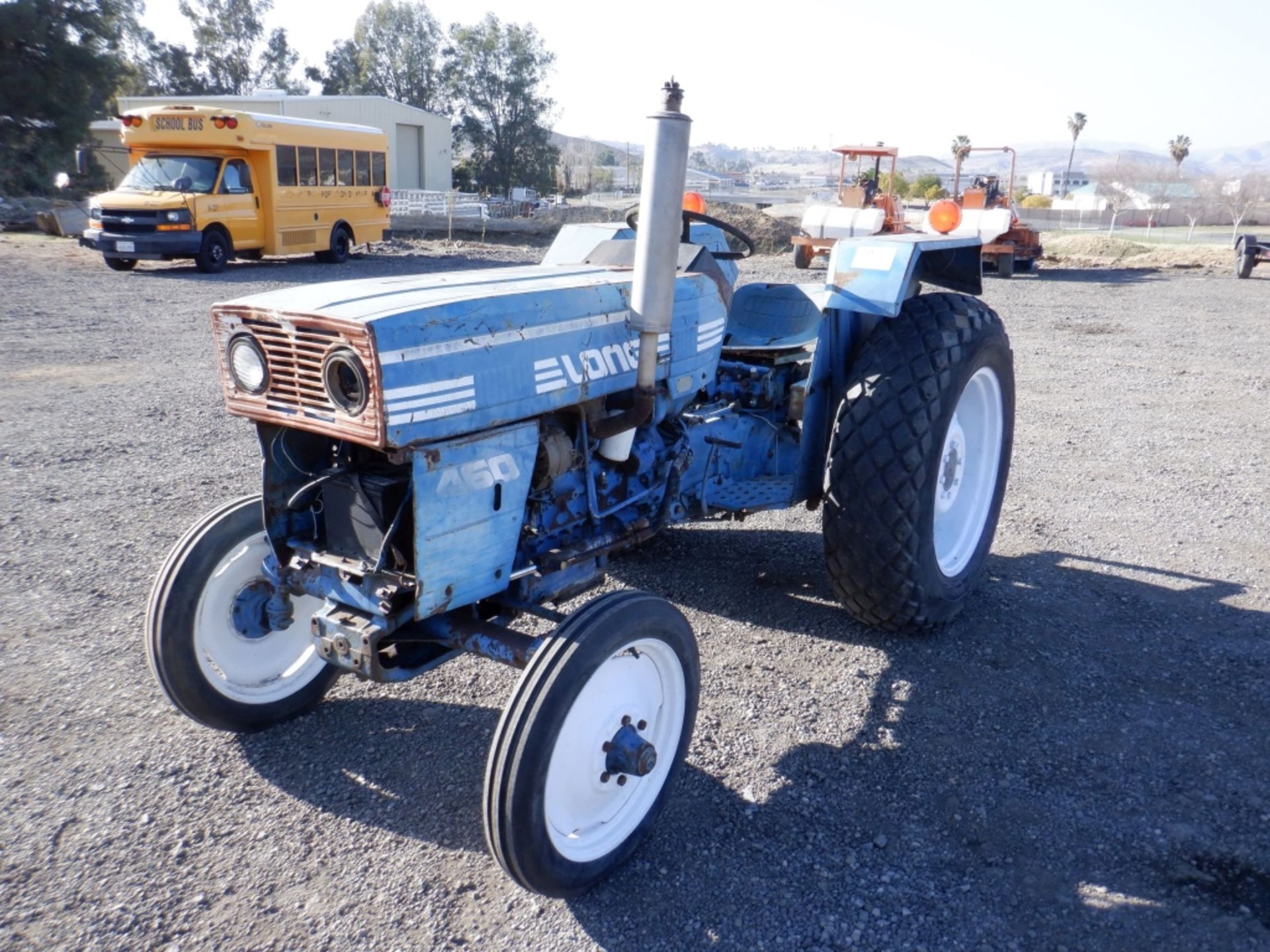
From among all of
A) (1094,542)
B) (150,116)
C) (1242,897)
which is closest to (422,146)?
(150,116)

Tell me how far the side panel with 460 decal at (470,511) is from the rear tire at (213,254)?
13871 mm

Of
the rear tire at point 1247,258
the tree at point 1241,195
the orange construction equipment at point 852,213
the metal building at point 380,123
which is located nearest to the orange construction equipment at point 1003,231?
the orange construction equipment at point 852,213

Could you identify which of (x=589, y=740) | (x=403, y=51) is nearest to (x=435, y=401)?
(x=589, y=740)

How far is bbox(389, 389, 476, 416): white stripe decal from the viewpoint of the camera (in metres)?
2.06

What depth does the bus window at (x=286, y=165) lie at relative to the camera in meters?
15.4

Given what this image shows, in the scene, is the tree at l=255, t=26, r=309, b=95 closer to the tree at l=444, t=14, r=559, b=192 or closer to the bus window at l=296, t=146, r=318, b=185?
the tree at l=444, t=14, r=559, b=192

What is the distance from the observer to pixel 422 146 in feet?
113

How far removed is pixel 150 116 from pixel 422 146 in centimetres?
2117

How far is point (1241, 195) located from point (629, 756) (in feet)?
183

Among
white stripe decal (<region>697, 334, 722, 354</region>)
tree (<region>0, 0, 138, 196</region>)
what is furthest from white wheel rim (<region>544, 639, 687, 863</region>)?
tree (<region>0, 0, 138, 196</region>)

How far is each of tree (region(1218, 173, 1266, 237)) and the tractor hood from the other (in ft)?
136

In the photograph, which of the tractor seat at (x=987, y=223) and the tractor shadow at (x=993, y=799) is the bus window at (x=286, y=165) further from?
the tractor shadow at (x=993, y=799)

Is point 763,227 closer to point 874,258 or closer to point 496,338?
point 874,258

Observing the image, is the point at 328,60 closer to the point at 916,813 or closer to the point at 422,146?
the point at 422,146
